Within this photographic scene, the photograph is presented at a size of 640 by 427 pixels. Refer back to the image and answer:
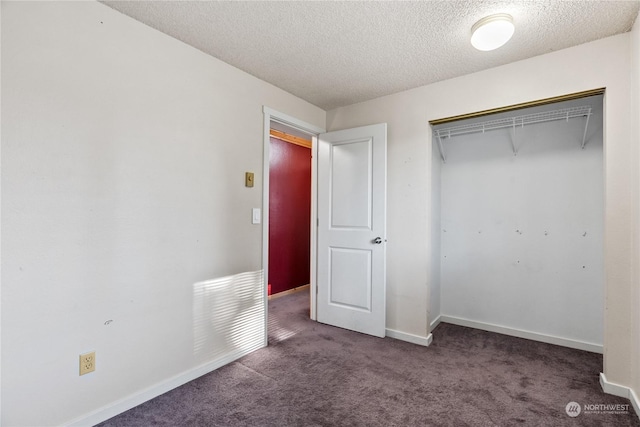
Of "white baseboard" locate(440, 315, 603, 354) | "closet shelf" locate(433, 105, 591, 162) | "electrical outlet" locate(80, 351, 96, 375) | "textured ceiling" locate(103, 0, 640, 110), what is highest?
"textured ceiling" locate(103, 0, 640, 110)

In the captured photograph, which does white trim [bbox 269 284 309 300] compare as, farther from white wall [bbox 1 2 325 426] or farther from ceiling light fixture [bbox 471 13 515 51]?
ceiling light fixture [bbox 471 13 515 51]

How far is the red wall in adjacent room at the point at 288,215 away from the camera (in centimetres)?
440

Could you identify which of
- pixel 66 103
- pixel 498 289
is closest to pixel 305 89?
pixel 66 103

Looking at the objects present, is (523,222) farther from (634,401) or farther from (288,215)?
(288,215)

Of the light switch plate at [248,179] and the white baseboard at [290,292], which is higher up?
the light switch plate at [248,179]

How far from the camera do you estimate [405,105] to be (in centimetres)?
294

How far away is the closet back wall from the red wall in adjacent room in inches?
83.8

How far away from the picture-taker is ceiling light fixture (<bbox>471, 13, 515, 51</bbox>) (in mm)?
1819

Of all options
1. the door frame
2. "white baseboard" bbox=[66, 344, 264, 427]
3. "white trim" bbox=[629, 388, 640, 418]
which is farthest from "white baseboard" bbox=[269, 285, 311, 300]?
"white trim" bbox=[629, 388, 640, 418]

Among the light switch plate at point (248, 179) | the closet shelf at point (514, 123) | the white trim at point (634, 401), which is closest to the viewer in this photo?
the white trim at point (634, 401)

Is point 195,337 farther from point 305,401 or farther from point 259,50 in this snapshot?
point 259,50
